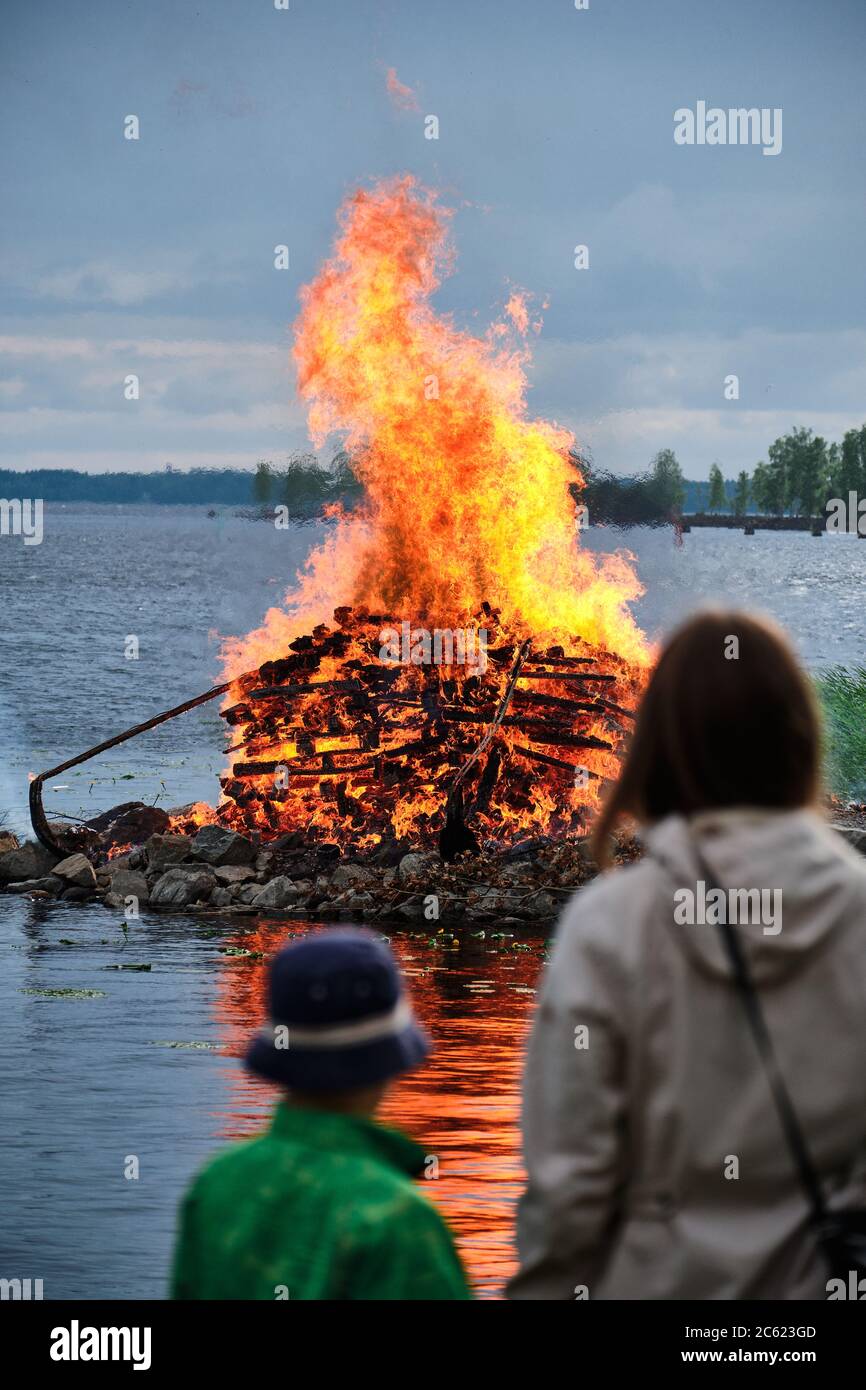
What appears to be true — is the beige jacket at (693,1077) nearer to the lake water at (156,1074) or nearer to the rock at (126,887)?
the lake water at (156,1074)

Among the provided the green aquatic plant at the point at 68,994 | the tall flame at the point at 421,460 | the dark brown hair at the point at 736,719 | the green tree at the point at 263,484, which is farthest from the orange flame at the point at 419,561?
the green tree at the point at 263,484

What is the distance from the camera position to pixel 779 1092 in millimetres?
3047

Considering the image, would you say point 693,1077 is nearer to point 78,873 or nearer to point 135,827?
point 78,873

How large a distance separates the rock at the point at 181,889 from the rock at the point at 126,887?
18 centimetres

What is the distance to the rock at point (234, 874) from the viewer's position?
57.1 feet

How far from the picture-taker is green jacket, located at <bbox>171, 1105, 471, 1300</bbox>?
291 centimetres

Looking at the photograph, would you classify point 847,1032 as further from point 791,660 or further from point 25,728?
point 25,728

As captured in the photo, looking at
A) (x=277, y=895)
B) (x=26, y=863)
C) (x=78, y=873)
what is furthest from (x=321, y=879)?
(x=26, y=863)

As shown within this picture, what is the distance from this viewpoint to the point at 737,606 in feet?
11.0

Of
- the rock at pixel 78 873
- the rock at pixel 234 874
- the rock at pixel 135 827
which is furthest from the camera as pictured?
the rock at pixel 135 827
